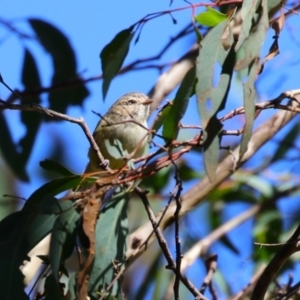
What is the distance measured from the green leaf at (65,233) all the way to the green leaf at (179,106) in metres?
0.45

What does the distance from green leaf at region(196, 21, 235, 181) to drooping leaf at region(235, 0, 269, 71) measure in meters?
0.03

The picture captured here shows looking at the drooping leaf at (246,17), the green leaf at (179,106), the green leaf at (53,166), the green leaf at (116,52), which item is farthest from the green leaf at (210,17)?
the green leaf at (53,166)

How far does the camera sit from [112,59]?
300 centimetres

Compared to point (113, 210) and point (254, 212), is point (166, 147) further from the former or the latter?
point (254, 212)

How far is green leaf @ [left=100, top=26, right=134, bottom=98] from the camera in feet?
9.79

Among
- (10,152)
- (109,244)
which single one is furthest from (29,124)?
(109,244)

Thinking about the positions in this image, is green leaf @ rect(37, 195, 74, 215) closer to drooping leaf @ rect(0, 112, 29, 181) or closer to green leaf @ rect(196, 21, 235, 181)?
green leaf @ rect(196, 21, 235, 181)

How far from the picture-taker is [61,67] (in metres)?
4.00

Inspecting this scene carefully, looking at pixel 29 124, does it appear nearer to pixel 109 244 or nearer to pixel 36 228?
pixel 109 244

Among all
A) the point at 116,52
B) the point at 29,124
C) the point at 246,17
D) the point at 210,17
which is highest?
the point at 29,124

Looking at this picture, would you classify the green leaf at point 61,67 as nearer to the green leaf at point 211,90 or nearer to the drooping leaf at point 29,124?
the drooping leaf at point 29,124

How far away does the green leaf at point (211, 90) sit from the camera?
2012mm

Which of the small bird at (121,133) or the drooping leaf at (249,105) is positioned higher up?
the small bird at (121,133)

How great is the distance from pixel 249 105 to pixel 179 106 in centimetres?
27
